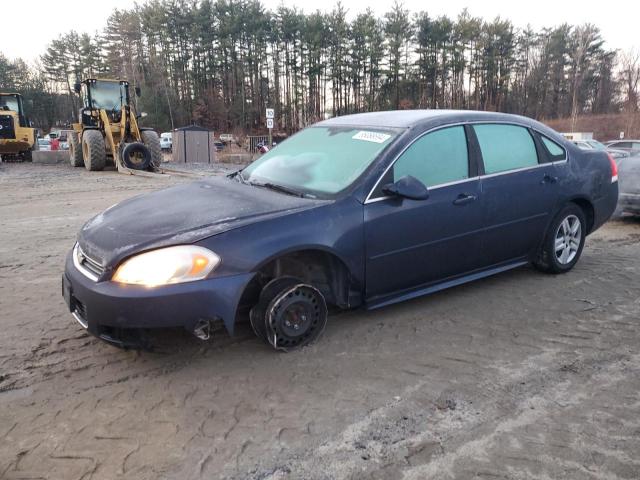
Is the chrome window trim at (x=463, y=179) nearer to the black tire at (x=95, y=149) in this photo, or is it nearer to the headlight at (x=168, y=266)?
the headlight at (x=168, y=266)

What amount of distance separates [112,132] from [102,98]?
1407 mm

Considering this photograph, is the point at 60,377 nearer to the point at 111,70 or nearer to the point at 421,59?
the point at 421,59

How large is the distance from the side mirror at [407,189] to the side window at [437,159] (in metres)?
0.11

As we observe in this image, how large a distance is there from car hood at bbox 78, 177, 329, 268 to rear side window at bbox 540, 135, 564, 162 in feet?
8.22

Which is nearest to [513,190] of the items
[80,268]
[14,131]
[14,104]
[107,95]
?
[80,268]

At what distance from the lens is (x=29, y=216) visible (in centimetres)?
873

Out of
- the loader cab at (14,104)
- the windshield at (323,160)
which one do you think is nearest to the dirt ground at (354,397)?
the windshield at (323,160)

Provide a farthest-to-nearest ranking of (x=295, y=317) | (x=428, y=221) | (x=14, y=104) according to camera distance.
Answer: (x=14, y=104), (x=428, y=221), (x=295, y=317)

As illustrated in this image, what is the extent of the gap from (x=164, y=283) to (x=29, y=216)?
280 inches

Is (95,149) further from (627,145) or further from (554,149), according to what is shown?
(627,145)

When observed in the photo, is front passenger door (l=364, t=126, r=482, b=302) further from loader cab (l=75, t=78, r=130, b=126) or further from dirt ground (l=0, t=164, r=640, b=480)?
loader cab (l=75, t=78, r=130, b=126)

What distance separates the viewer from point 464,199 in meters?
4.02

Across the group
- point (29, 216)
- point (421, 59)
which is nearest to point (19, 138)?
point (29, 216)

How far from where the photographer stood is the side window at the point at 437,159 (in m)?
3.80
